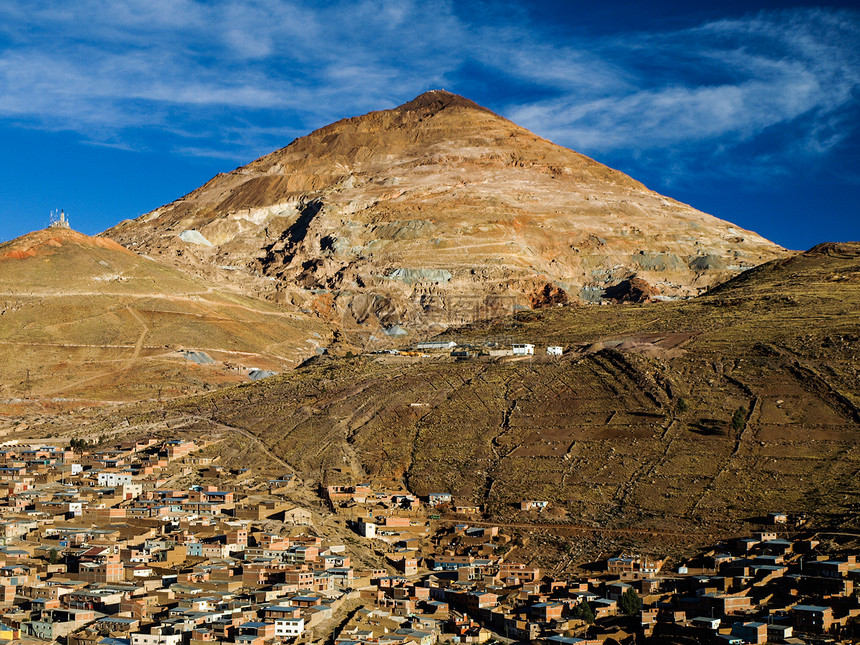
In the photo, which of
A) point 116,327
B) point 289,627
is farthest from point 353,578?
point 116,327

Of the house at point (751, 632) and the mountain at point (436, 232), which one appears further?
the mountain at point (436, 232)

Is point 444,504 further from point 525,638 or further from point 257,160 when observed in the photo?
→ point 257,160

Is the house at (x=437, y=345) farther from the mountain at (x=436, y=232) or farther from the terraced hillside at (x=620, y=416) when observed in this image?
the mountain at (x=436, y=232)

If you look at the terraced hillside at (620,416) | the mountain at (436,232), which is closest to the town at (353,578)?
the terraced hillside at (620,416)

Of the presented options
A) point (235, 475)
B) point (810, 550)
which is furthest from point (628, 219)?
point (810, 550)

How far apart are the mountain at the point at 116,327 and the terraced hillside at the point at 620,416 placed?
43.9ft

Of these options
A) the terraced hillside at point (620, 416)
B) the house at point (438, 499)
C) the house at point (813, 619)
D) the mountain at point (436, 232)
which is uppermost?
the mountain at point (436, 232)

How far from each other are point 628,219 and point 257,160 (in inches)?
2724

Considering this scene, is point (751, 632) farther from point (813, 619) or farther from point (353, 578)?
point (353, 578)

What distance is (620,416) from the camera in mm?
72500

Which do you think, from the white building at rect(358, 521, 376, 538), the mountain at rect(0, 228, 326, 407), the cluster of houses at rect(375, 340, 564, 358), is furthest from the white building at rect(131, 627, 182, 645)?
the mountain at rect(0, 228, 326, 407)

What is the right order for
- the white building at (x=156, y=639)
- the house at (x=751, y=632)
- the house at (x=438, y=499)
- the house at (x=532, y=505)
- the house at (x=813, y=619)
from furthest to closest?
the house at (x=438, y=499), the house at (x=532, y=505), the house at (x=813, y=619), the white building at (x=156, y=639), the house at (x=751, y=632)

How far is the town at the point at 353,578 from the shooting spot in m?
45.4

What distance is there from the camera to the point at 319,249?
484ft
